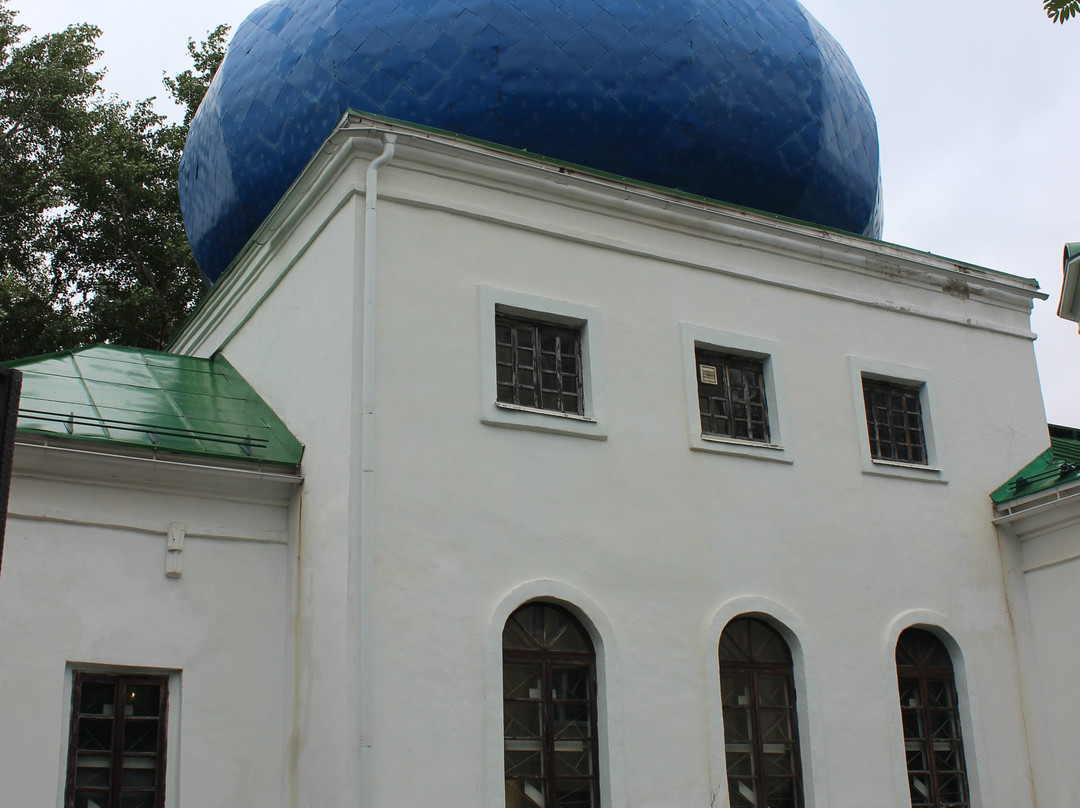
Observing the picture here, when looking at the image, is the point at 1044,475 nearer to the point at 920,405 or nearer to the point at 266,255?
the point at 920,405

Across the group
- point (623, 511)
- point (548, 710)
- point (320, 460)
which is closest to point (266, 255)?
point (320, 460)

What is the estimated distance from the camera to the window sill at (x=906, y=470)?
33.9ft

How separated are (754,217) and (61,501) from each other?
5.82m

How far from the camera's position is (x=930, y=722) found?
9906 millimetres

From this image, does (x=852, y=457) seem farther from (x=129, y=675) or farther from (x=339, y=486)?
(x=129, y=675)

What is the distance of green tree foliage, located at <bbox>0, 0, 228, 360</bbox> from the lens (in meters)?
17.9

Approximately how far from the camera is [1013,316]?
11.8 metres

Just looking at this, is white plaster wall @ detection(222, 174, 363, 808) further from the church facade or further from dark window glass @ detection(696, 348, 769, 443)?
dark window glass @ detection(696, 348, 769, 443)

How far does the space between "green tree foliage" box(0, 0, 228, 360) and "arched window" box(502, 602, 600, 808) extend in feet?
36.4

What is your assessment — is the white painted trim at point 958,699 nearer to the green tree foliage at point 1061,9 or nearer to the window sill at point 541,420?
the window sill at point 541,420

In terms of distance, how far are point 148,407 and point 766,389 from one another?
490cm

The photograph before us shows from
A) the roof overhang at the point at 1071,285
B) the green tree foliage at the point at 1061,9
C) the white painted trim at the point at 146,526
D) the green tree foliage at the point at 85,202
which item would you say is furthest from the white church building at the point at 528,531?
the green tree foliage at the point at 85,202

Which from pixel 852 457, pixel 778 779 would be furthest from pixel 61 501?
pixel 852 457

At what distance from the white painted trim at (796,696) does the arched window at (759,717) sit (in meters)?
0.07
